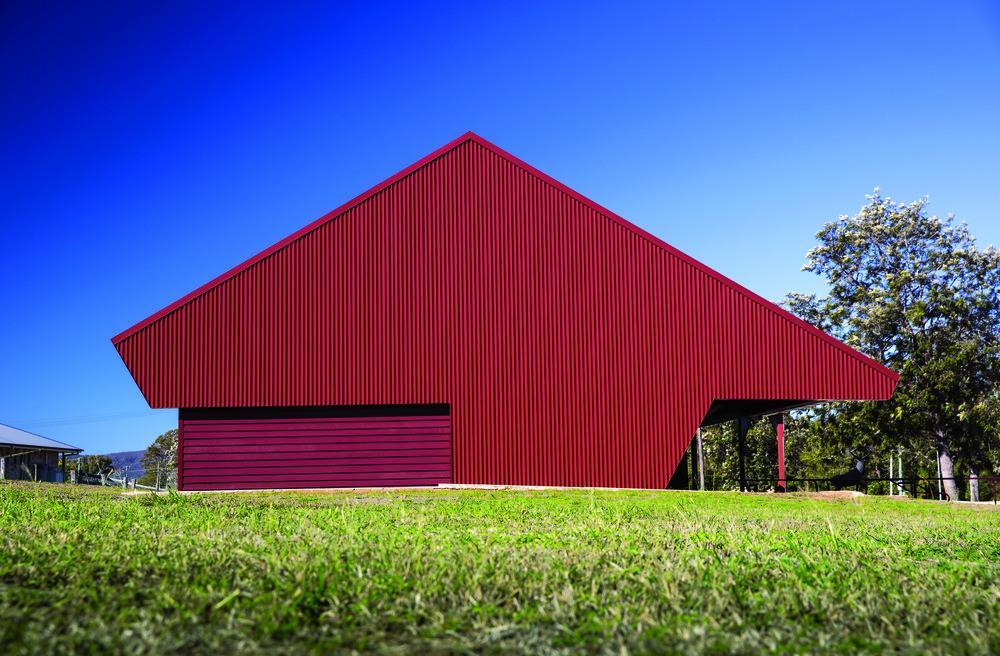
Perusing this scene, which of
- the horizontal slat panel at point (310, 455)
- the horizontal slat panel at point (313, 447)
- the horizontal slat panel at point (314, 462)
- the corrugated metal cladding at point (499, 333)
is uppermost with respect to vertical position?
the corrugated metal cladding at point (499, 333)

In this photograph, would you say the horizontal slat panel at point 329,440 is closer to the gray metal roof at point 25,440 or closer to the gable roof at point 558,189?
the gable roof at point 558,189

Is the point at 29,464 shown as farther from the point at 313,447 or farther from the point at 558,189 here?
the point at 558,189

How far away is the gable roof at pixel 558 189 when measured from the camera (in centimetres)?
2167

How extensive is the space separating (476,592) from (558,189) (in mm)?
19891

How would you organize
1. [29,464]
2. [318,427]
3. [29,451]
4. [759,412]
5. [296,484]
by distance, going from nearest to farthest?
[296,484]
[318,427]
[759,412]
[29,451]
[29,464]

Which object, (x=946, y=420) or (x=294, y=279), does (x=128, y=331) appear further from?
(x=946, y=420)

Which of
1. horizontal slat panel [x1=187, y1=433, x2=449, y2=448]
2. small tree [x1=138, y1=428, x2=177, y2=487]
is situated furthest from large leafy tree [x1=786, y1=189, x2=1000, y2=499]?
→ small tree [x1=138, y1=428, x2=177, y2=487]

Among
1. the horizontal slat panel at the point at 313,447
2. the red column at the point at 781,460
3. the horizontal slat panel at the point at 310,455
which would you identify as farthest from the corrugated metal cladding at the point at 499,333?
the red column at the point at 781,460

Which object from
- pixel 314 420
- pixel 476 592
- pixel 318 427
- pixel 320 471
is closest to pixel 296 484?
Answer: pixel 320 471

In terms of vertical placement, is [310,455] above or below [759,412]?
below

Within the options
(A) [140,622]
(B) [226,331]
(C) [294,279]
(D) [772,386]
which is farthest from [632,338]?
(A) [140,622]

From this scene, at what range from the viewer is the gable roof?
2167 cm

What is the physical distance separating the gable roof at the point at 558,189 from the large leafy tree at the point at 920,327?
1081 cm

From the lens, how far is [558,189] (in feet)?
75.3
